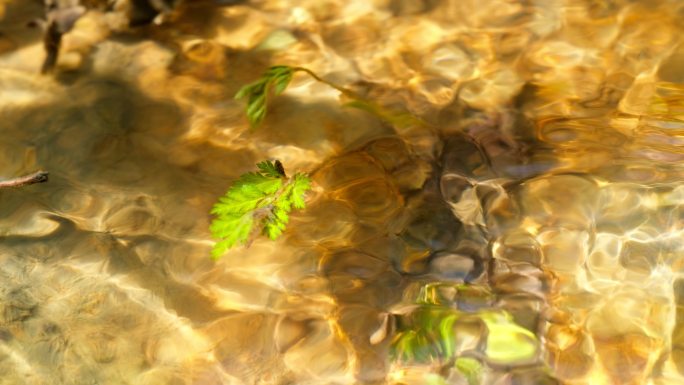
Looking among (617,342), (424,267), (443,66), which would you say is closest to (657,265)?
(617,342)

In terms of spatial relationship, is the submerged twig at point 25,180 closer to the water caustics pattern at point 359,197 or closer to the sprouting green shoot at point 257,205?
the water caustics pattern at point 359,197

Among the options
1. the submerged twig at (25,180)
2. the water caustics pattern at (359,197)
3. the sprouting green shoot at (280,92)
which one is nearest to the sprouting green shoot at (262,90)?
the sprouting green shoot at (280,92)

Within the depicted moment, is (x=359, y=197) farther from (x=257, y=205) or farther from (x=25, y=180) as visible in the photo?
(x=25, y=180)

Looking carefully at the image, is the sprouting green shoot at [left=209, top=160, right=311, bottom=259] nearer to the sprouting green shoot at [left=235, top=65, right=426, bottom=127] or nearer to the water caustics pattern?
the water caustics pattern

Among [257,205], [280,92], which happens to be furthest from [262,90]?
[257,205]

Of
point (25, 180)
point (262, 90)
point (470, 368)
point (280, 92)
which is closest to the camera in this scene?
point (470, 368)

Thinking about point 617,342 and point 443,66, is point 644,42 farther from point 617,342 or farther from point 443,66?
point 617,342

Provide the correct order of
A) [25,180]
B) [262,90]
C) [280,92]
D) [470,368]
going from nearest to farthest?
[470,368] → [25,180] → [262,90] → [280,92]
